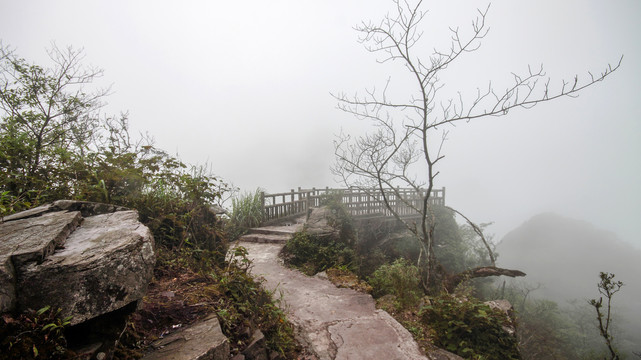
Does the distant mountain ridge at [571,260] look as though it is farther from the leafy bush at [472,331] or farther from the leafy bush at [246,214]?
the leafy bush at [246,214]

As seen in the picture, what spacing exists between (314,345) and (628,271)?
199ft

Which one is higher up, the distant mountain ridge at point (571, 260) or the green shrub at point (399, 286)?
the green shrub at point (399, 286)

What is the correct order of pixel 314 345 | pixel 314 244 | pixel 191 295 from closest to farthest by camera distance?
1. pixel 191 295
2. pixel 314 345
3. pixel 314 244

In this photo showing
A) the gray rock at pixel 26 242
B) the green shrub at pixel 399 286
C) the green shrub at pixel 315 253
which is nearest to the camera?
the gray rock at pixel 26 242

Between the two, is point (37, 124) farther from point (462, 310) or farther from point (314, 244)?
point (462, 310)

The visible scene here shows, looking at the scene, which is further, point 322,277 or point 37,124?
point 322,277

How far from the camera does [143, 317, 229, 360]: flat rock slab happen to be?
1.53m

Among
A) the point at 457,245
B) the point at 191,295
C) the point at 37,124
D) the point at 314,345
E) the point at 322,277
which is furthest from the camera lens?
the point at 457,245

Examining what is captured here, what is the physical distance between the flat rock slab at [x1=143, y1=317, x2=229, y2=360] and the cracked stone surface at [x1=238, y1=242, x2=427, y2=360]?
1.20 metres

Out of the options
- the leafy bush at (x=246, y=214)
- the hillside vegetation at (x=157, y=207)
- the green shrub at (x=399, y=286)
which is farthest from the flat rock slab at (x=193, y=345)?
the leafy bush at (x=246, y=214)

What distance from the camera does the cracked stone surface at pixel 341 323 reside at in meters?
2.89

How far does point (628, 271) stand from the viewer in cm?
3753

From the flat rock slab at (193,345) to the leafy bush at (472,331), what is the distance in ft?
9.57

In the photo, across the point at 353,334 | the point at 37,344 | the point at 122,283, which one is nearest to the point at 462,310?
the point at 353,334
